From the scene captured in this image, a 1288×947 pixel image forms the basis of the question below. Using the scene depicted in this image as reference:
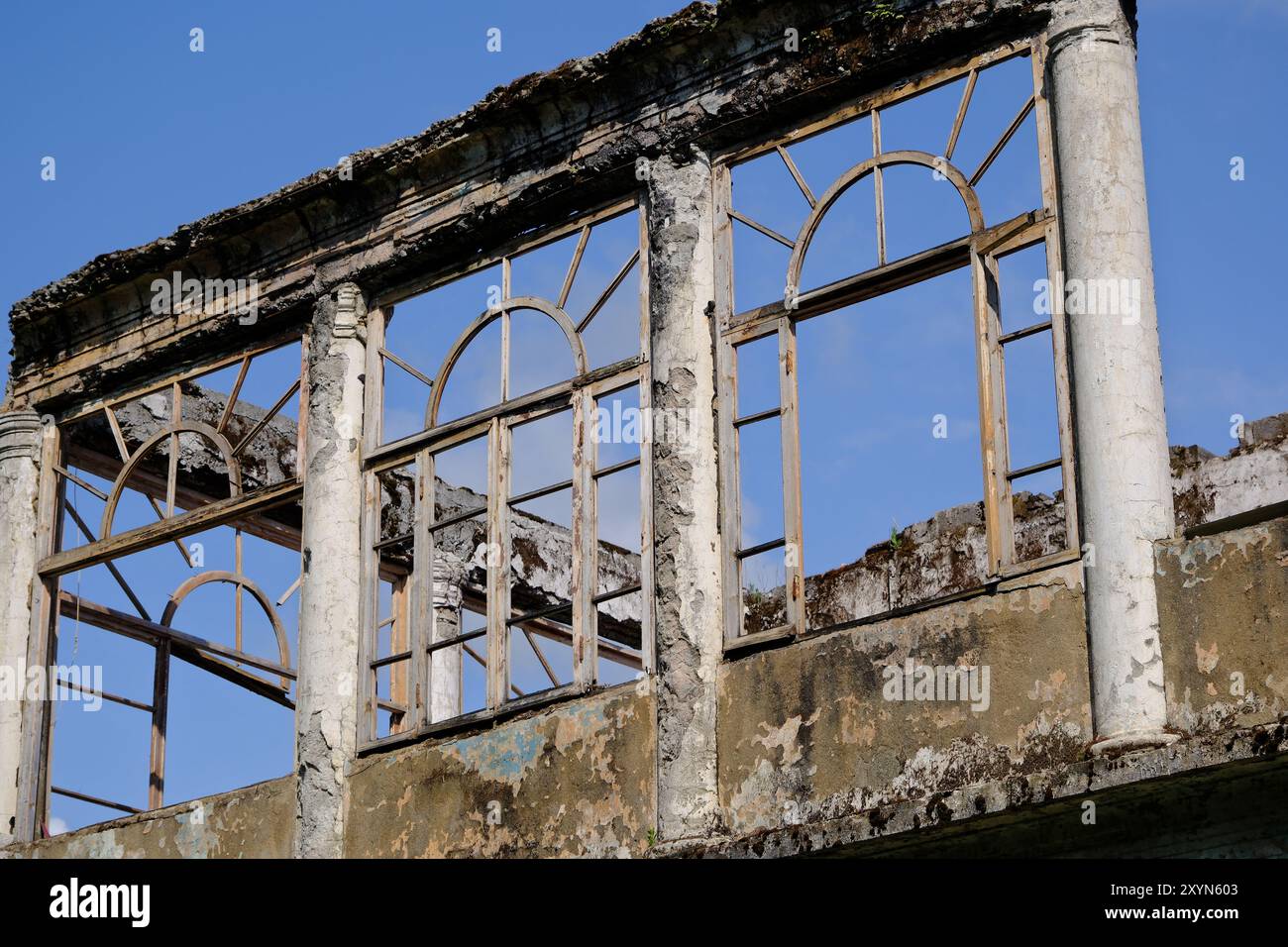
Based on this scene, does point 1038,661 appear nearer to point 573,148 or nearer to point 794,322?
point 794,322

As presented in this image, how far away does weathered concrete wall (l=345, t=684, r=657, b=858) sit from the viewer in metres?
9.57

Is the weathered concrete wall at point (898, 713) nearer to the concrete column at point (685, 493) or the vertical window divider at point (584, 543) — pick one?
the concrete column at point (685, 493)

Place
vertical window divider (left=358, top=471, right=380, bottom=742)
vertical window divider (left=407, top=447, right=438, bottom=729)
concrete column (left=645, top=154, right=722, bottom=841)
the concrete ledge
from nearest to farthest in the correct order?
the concrete ledge → concrete column (left=645, top=154, right=722, bottom=841) → vertical window divider (left=407, top=447, right=438, bottom=729) → vertical window divider (left=358, top=471, right=380, bottom=742)

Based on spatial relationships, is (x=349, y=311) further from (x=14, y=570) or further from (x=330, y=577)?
(x=14, y=570)

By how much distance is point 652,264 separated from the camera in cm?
1034

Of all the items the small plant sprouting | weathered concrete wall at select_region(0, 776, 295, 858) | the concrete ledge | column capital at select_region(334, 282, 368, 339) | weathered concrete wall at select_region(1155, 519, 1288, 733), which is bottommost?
the concrete ledge

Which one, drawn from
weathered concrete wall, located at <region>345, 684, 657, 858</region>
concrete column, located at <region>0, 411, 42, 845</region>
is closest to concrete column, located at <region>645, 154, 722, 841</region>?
Result: weathered concrete wall, located at <region>345, 684, 657, 858</region>

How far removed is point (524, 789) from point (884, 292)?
111 inches

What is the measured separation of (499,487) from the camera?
1060cm

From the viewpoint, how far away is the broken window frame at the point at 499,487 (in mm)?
10039

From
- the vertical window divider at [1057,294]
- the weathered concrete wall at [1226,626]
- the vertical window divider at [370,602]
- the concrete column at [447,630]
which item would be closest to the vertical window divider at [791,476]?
the vertical window divider at [1057,294]

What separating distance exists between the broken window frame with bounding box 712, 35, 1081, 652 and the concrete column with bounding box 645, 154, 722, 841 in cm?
8

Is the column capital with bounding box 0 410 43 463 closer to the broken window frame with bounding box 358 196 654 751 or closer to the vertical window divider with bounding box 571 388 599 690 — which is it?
the broken window frame with bounding box 358 196 654 751
